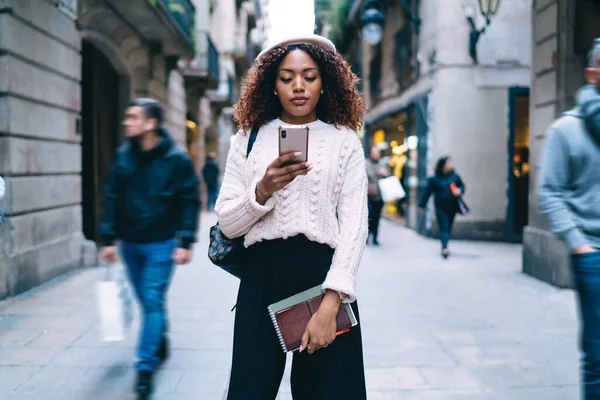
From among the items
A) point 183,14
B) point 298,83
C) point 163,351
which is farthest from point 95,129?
point 298,83

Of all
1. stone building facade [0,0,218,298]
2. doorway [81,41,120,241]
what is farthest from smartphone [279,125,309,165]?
doorway [81,41,120,241]

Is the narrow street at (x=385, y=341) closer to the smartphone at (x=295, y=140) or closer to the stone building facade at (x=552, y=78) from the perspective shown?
the stone building facade at (x=552, y=78)

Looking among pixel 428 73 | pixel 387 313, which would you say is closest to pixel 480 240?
pixel 428 73

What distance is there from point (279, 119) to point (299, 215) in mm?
413

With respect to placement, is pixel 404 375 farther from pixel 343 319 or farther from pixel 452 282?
pixel 452 282

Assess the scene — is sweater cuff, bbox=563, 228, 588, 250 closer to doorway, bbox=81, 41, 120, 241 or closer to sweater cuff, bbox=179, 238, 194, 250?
sweater cuff, bbox=179, 238, 194, 250

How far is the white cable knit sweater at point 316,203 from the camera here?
1.97 metres

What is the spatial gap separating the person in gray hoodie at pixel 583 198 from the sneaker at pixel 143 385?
239 centimetres

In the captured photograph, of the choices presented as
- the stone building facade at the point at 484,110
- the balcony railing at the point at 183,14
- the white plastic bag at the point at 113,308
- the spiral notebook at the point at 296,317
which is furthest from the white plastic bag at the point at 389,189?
the spiral notebook at the point at 296,317

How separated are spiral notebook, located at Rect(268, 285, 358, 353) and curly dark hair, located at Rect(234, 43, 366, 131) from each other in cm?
67

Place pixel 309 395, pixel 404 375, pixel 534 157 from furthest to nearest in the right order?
pixel 534 157, pixel 404 375, pixel 309 395

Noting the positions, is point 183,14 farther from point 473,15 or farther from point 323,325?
point 323,325

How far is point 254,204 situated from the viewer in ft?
6.32

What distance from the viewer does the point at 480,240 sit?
11.6 m
